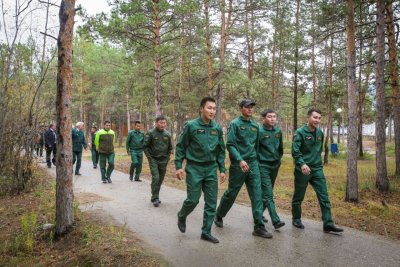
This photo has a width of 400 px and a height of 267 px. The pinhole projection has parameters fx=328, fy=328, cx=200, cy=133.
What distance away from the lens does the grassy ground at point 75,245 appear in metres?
4.58

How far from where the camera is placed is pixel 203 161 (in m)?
5.27

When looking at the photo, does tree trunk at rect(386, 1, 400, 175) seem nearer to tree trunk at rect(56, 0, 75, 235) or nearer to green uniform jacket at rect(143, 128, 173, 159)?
green uniform jacket at rect(143, 128, 173, 159)

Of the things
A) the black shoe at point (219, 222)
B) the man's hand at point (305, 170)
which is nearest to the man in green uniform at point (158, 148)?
the black shoe at point (219, 222)

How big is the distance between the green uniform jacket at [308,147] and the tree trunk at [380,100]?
17.8 ft

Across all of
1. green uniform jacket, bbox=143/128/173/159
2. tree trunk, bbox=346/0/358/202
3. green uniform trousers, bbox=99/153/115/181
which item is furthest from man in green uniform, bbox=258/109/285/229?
green uniform trousers, bbox=99/153/115/181

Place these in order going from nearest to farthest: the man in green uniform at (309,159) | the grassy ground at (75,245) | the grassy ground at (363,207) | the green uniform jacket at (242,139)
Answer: the grassy ground at (75,245) → the green uniform jacket at (242,139) → the man in green uniform at (309,159) → the grassy ground at (363,207)

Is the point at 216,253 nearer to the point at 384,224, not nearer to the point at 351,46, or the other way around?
the point at 384,224

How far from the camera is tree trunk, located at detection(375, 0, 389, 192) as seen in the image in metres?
9.90

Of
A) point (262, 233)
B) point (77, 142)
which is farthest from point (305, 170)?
point (77, 142)

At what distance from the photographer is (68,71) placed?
5.45m

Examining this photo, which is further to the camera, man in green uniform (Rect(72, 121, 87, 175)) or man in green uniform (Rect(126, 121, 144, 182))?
man in green uniform (Rect(72, 121, 87, 175))

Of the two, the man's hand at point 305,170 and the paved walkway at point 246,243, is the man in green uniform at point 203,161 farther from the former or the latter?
the man's hand at point 305,170

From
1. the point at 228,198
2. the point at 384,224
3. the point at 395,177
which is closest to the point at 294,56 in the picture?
the point at 395,177

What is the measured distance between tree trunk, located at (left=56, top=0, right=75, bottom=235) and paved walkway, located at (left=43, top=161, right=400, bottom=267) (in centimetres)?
120
